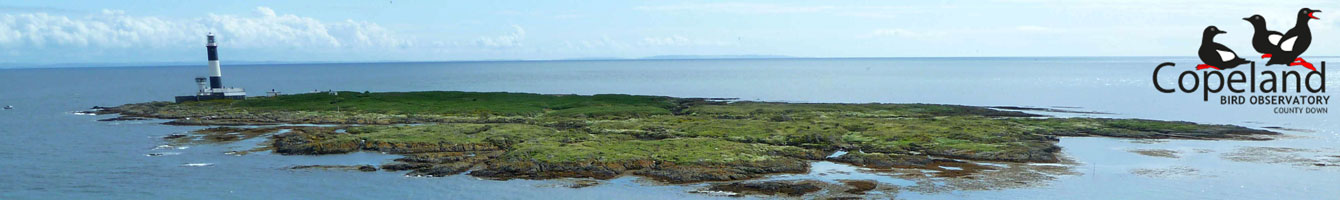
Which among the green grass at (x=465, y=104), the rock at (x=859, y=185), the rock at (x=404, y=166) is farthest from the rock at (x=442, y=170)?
the green grass at (x=465, y=104)

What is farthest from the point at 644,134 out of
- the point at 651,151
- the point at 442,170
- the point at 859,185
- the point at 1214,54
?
the point at 1214,54

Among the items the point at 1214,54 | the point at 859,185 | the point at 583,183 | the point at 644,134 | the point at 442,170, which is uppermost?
the point at 1214,54

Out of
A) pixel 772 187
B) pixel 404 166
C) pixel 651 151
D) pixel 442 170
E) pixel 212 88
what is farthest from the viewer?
pixel 212 88

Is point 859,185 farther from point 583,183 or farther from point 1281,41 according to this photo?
point 1281,41

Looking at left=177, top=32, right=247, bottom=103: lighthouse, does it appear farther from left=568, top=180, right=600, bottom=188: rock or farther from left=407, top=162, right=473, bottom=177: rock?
left=568, top=180, right=600, bottom=188: rock

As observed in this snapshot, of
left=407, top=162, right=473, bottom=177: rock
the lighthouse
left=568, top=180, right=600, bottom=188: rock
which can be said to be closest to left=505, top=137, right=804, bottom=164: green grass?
left=407, top=162, right=473, bottom=177: rock

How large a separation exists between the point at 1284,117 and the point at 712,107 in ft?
133

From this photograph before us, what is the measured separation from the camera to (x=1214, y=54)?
7856 cm

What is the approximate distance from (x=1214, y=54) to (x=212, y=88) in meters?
88.8

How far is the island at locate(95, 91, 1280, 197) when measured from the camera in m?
39.3

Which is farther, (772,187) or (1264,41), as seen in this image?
(1264,41)

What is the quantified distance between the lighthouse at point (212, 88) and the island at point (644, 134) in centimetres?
753

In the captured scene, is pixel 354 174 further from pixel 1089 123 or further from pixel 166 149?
pixel 1089 123

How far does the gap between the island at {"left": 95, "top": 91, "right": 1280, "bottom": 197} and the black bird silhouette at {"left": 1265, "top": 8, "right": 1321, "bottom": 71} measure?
602cm
